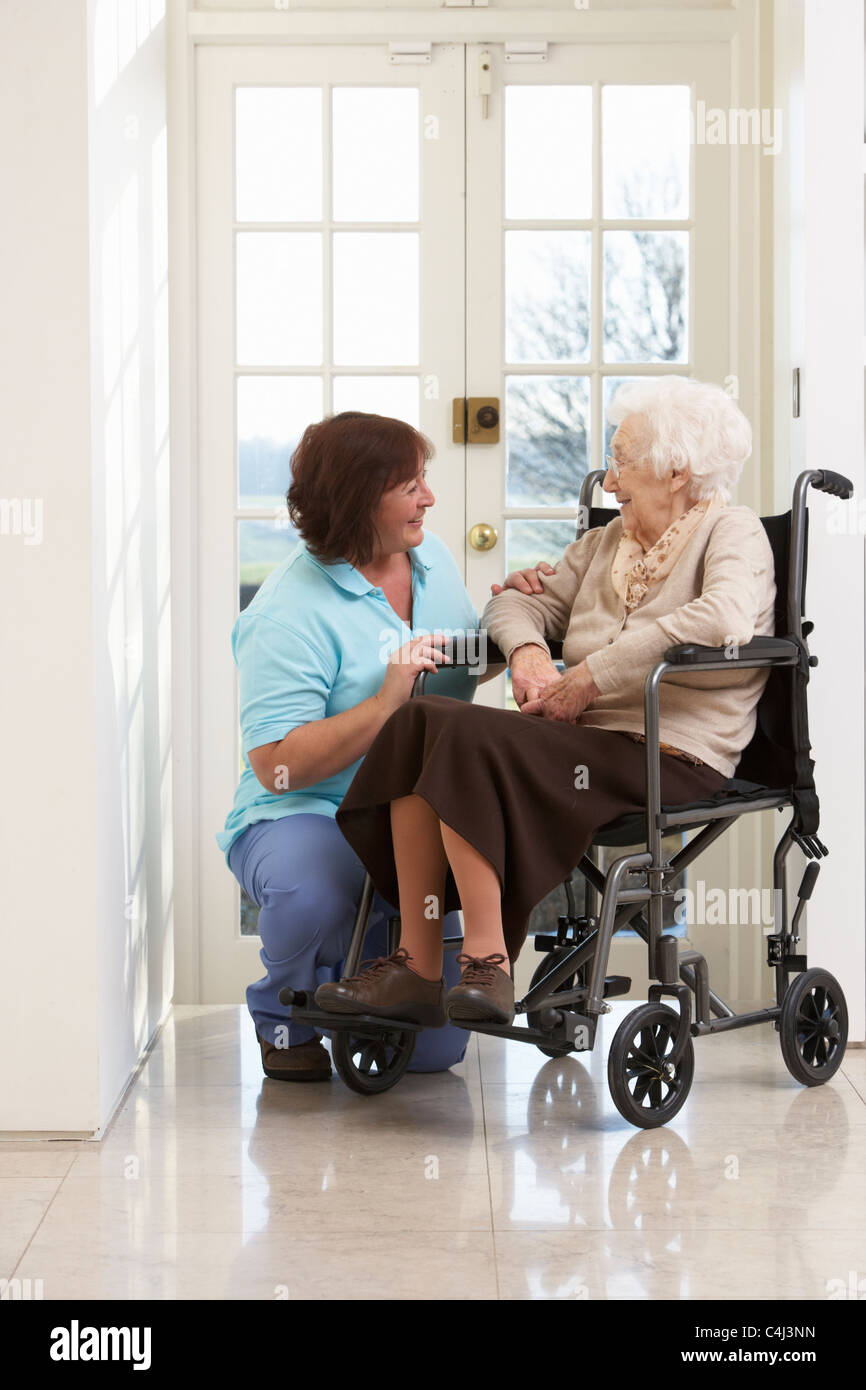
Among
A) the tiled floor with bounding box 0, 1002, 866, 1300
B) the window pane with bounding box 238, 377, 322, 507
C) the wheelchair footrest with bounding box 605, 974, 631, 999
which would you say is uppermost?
the window pane with bounding box 238, 377, 322, 507

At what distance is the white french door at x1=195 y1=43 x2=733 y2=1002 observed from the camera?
3250 millimetres

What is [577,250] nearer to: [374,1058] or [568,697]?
[568,697]

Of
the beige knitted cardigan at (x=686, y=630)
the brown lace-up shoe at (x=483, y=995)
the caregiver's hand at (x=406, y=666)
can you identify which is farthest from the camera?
the caregiver's hand at (x=406, y=666)

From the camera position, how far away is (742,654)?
2.33 m

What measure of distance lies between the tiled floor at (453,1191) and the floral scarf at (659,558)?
2.93ft

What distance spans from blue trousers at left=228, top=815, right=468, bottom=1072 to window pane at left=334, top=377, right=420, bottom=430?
1.15 metres

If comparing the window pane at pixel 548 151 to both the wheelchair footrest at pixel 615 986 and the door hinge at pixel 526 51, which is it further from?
the wheelchair footrest at pixel 615 986

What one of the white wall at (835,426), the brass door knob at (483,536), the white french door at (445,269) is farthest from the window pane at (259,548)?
the white wall at (835,426)

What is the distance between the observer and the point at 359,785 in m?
2.34

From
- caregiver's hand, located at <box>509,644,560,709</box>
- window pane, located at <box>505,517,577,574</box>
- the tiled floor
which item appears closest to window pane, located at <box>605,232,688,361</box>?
window pane, located at <box>505,517,577,574</box>

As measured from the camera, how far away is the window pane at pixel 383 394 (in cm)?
331

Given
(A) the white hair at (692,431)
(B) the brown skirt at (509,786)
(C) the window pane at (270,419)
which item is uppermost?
(C) the window pane at (270,419)

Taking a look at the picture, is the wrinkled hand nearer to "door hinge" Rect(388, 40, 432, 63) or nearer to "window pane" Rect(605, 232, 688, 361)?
"window pane" Rect(605, 232, 688, 361)

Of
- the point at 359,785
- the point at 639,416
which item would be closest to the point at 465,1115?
the point at 359,785
